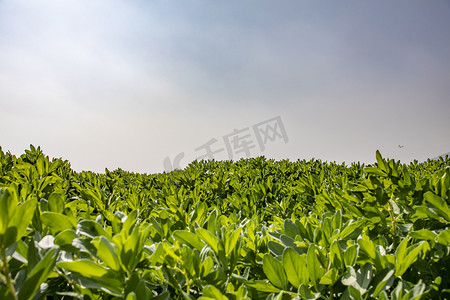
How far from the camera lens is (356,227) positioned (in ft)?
4.38

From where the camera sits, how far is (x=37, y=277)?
2.43 feet

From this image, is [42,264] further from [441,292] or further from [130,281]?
[441,292]

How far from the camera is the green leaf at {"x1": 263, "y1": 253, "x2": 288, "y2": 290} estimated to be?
106 cm

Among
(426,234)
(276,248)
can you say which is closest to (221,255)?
(276,248)

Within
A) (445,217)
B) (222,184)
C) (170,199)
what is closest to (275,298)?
(445,217)

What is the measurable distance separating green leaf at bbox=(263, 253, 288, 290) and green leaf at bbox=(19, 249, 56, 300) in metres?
0.67

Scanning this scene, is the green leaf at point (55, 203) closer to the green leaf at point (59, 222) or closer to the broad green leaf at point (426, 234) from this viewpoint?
the green leaf at point (59, 222)

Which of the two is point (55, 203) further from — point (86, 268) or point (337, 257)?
point (337, 257)

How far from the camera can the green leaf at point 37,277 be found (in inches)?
28.7

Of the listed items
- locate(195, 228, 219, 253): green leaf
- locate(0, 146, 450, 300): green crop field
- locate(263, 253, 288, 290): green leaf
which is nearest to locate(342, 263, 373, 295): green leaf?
locate(0, 146, 450, 300): green crop field

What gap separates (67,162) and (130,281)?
12.9 ft

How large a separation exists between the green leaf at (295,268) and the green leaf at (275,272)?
2 cm

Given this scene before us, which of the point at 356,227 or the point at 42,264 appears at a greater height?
the point at 42,264

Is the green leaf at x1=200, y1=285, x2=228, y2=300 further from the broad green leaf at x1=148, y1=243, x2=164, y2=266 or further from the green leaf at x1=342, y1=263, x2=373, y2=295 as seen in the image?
the green leaf at x1=342, y1=263, x2=373, y2=295
